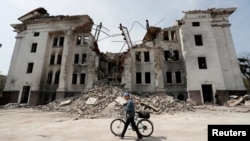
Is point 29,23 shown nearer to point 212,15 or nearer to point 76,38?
point 76,38

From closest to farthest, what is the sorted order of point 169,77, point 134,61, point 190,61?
point 190,61, point 169,77, point 134,61

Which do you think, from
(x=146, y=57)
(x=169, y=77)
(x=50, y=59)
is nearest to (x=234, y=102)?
(x=169, y=77)

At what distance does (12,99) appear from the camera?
22.8 metres

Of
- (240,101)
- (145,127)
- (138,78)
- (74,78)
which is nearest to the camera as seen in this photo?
(145,127)

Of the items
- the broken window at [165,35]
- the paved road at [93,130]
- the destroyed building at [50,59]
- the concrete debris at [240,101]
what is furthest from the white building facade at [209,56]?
the destroyed building at [50,59]

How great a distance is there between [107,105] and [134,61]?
405 inches

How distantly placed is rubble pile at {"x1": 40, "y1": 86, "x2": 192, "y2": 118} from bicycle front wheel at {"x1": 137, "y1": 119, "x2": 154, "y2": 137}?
610 cm

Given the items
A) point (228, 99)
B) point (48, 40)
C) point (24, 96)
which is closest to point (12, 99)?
point (24, 96)

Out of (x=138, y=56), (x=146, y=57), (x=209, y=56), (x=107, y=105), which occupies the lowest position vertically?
(x=107, y=105)

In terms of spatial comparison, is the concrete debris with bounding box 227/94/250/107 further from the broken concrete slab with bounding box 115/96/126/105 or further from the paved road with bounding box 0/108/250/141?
the broken concrete slab with bounding box 115/96/126/105

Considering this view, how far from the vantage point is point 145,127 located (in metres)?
6.27

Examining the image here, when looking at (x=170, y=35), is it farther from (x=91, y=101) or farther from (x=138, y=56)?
(x=91, y=101)

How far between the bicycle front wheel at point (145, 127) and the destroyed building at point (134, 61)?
14.5m

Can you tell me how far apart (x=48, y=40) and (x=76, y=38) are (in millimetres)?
4379
